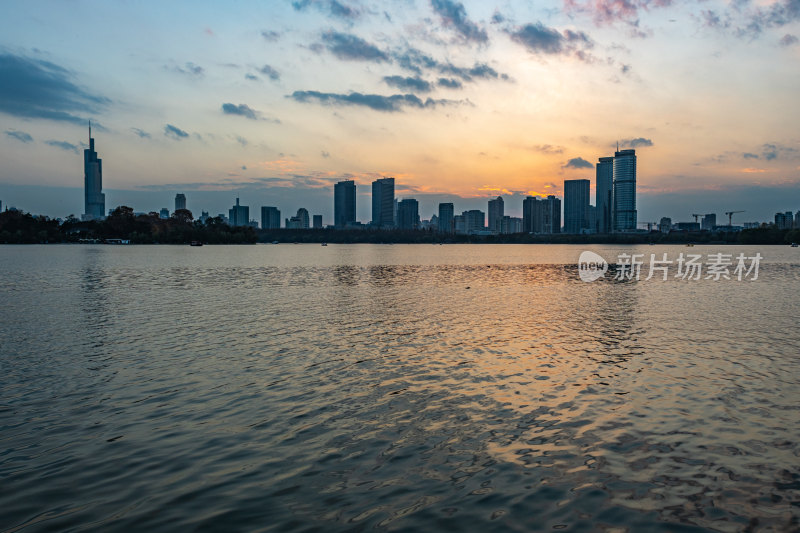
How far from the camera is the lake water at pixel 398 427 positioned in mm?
13805

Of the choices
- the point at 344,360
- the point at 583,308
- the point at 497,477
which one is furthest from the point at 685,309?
the point at 497,477

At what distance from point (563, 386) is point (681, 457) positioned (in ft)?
28.5

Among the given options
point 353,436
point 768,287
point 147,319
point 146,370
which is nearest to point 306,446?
point 353,436

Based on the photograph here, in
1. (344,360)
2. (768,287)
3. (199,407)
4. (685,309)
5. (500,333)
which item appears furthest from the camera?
(768,287)

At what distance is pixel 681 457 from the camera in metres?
17.3

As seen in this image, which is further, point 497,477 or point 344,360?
point 344,360

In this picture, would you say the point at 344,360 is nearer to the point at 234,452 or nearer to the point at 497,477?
the point at 234,452

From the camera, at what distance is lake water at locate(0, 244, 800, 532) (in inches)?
543

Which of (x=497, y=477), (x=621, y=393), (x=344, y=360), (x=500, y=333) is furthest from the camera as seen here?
(x=500, y=333)

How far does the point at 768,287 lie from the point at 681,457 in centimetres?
8209

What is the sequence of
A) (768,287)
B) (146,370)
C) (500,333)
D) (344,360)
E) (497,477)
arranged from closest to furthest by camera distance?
(497,477) → (146,370) → (344,360) → (500,333) → (768,287)

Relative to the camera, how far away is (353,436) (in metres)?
19.1

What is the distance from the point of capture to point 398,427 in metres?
20.0

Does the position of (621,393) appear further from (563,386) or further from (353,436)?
(353,436)
